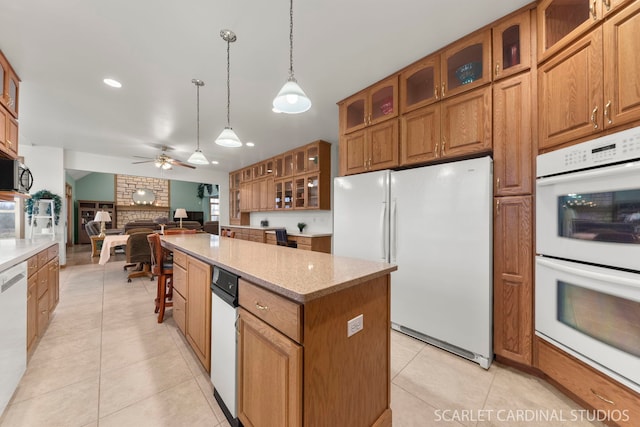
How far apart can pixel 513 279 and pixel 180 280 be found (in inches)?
103

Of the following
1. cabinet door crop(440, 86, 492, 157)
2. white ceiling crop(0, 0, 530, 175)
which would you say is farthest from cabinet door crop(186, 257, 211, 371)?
cabinet door crop(440, 86, 492, 157)

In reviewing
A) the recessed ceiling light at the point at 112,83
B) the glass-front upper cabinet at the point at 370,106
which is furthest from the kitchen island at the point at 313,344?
the recessed ceiling light at the point at 112,83

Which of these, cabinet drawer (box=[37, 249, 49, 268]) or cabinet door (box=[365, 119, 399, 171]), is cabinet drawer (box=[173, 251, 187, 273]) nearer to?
cabinet drawer (box=[37, 249, 49, 268])

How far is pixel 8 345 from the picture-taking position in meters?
1.39

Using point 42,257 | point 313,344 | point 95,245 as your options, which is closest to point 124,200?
point 95,245

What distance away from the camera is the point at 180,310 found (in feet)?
6.99

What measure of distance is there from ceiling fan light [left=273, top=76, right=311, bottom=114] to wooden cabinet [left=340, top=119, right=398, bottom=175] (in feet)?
3.66

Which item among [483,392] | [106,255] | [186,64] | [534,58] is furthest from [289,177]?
[483,392]

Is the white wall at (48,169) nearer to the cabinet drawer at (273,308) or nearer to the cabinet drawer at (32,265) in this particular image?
the cabinet drawer at (32,265)

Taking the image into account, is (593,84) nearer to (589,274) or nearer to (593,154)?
(593,154)

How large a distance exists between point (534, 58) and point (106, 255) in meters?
5.92

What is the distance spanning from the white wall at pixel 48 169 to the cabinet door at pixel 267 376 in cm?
601

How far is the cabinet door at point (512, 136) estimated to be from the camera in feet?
5.59

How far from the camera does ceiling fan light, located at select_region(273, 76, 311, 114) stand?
1511 mm
